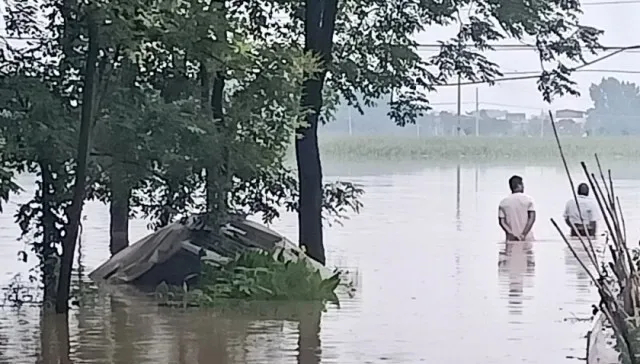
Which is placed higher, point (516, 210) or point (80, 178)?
point (80, 178)

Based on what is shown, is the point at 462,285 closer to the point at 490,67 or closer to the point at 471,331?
the point at 471,331

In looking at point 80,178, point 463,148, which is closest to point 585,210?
point 80,178

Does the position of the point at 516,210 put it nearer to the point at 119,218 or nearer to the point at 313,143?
the point at 313,143

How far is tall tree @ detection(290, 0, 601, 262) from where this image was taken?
1916 cm

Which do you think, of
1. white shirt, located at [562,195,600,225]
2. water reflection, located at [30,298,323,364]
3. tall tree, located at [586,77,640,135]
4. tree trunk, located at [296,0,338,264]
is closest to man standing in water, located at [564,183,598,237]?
white shirt, located at [562,195,600,225]

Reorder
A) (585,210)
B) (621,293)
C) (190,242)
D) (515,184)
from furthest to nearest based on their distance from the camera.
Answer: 1. (515,184)
2. (585,210)
3. (190,242)
4. (621,293)

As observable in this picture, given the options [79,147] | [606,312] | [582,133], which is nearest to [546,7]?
[79,147]

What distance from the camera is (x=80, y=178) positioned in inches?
556

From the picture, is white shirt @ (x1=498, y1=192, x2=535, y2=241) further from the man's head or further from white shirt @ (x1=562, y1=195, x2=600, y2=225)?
white shirt @ (x1=562, y1=195, x2=600, y2=225)

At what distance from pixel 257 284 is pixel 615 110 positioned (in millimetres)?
29688

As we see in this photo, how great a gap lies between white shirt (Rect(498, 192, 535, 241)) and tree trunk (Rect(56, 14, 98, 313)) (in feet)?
25.0

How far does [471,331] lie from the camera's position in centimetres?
1321

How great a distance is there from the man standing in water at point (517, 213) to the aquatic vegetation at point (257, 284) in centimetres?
437

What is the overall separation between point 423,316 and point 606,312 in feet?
23.4
